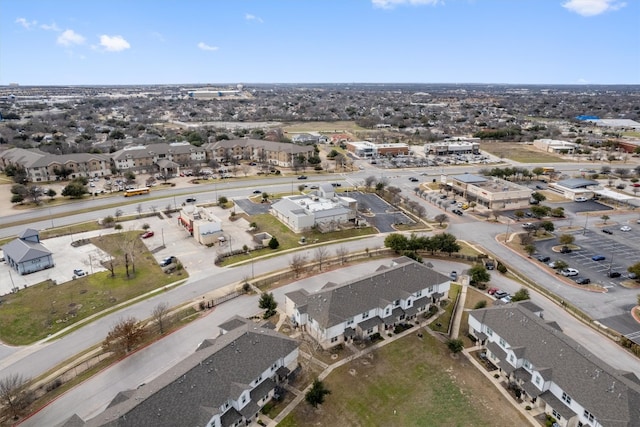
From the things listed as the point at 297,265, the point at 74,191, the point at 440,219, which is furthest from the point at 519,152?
the point at 74,191

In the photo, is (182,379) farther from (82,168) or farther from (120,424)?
(82,168)

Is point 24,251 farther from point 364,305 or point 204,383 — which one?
point 364,305

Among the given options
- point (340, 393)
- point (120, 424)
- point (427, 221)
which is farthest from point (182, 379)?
point (427, 221)

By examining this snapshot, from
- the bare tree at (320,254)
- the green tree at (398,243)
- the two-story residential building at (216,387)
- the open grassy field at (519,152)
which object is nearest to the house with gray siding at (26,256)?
the two-story residential building at (216,387)

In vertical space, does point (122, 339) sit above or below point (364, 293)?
below

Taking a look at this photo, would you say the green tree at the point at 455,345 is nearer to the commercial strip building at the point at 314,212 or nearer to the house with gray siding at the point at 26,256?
the commercial strip building at the point at 314,212

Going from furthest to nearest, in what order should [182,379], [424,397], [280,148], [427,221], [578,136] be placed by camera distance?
[578,136] < [280,148] < [427,221] < [424,397] < [182,379]

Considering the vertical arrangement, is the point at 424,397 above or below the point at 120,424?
below
